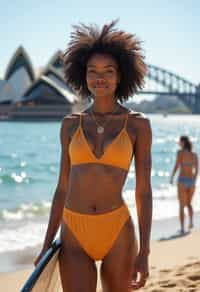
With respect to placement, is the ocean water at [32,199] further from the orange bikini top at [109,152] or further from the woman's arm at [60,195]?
the orange bikini top at [109,152]

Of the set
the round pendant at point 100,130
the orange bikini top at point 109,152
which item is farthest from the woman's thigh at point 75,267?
the round pendant at point 100,130

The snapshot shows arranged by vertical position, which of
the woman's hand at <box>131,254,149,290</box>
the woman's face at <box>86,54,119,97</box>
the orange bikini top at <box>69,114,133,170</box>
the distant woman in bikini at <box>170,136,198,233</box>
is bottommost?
the distant woman in bikini at <box>170,136,198,233</box>

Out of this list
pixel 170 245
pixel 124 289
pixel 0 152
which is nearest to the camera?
pixel 124 289

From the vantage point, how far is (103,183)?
2.08 m

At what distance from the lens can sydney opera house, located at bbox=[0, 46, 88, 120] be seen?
239ft

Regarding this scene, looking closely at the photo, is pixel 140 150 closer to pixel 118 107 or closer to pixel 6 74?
pixel 118 107

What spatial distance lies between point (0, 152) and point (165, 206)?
954 inches

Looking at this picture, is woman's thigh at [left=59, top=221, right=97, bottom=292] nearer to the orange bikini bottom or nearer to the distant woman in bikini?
the orange bikini bottom

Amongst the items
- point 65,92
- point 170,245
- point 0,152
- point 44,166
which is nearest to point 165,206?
point 170,245

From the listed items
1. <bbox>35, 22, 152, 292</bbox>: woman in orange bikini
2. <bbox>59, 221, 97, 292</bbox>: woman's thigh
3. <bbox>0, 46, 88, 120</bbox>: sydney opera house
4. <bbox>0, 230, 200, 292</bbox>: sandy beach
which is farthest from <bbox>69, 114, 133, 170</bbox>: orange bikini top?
<bbox>0, 46, 88, 120</bbox>: sydney opera house

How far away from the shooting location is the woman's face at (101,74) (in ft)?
7.11

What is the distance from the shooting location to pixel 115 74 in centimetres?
219

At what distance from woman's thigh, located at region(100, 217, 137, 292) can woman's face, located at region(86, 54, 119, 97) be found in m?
0.58

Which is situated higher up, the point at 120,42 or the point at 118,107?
the point at 120,42
